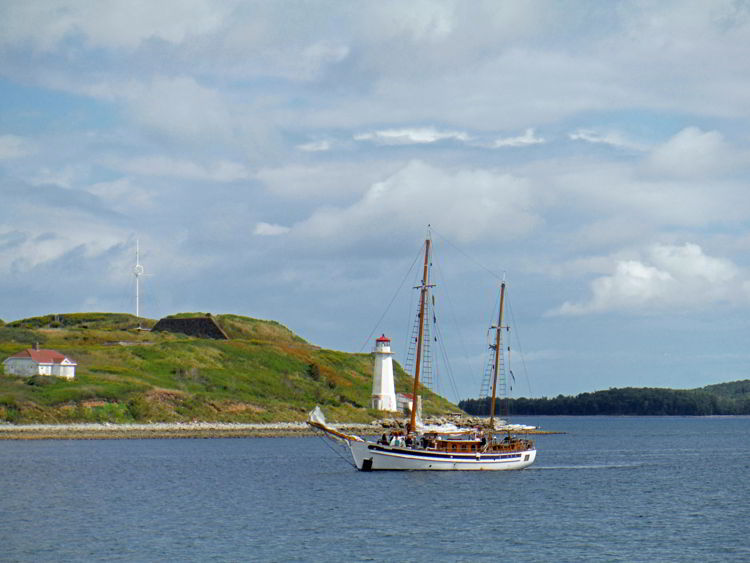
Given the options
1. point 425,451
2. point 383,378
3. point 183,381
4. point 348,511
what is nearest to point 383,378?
point 383,378

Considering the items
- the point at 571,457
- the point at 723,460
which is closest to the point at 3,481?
the point at 571,457

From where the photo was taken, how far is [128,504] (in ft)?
171

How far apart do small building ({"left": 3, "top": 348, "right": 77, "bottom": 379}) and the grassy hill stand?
83.7 inches

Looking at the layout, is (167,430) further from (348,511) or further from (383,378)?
(348,511)

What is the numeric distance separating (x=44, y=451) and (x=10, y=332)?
62.6 m

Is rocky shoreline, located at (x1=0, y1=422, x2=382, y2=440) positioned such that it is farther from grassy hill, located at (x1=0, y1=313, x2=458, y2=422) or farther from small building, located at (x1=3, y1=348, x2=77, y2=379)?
small building, located at (x1=3, y1=348, x2=77, y2=379)

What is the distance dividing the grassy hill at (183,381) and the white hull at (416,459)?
46.0 metres

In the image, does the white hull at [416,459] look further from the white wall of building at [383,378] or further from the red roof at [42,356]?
the white wall of building at [383,378]

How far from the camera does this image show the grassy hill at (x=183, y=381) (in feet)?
354

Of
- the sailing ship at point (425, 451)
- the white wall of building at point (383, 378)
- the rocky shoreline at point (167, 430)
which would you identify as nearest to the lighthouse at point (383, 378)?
the white wall of building at point (383, 378)

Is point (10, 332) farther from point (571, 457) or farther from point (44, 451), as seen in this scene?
point (571, 457)

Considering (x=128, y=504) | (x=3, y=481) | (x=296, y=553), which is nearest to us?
(x=296, y=553)

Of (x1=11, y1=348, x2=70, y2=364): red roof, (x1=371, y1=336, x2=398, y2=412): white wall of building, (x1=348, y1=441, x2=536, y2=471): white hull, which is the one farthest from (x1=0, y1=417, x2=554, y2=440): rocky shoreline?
(x1=348, y1=441, x2=536, y2=471): white hull

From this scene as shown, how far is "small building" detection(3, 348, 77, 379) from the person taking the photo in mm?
114312
